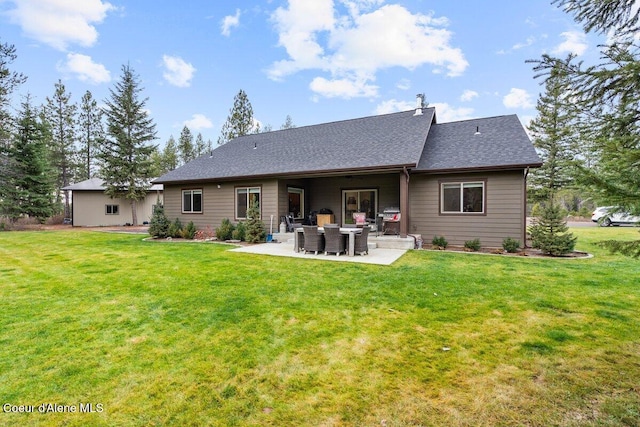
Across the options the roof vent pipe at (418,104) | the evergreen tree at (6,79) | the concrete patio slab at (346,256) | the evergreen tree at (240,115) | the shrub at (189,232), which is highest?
the evergreen tree at (240,115)

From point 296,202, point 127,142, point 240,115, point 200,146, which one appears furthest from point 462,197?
point 200,146

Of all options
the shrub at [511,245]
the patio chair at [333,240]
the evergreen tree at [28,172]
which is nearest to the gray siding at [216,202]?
the patio chair at [333,240]

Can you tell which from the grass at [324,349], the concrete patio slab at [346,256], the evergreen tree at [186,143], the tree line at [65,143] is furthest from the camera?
the evergreen tree at [186,143]

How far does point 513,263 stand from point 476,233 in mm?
2569

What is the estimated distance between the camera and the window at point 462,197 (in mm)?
9250

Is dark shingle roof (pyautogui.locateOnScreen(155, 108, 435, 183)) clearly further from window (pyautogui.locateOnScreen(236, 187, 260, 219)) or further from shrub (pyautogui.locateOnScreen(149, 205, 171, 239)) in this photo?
shrub (pyautogui.locateOnScreen(149, 205, 171, 239))

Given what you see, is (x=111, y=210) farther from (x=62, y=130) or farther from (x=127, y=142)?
(x=62, y=130)

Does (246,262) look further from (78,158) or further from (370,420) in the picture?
(78,158)

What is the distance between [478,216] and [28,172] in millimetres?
24744

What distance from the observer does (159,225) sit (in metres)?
12.4

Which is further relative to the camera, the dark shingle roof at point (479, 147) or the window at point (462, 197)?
the window at point (462, 197)

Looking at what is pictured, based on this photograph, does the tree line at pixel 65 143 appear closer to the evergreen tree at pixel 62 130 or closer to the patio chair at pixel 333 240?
the evergreen tree at pixel 62 130

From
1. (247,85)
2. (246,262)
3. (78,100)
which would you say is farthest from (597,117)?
(78,100)

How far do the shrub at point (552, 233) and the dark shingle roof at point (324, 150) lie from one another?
149 inches
